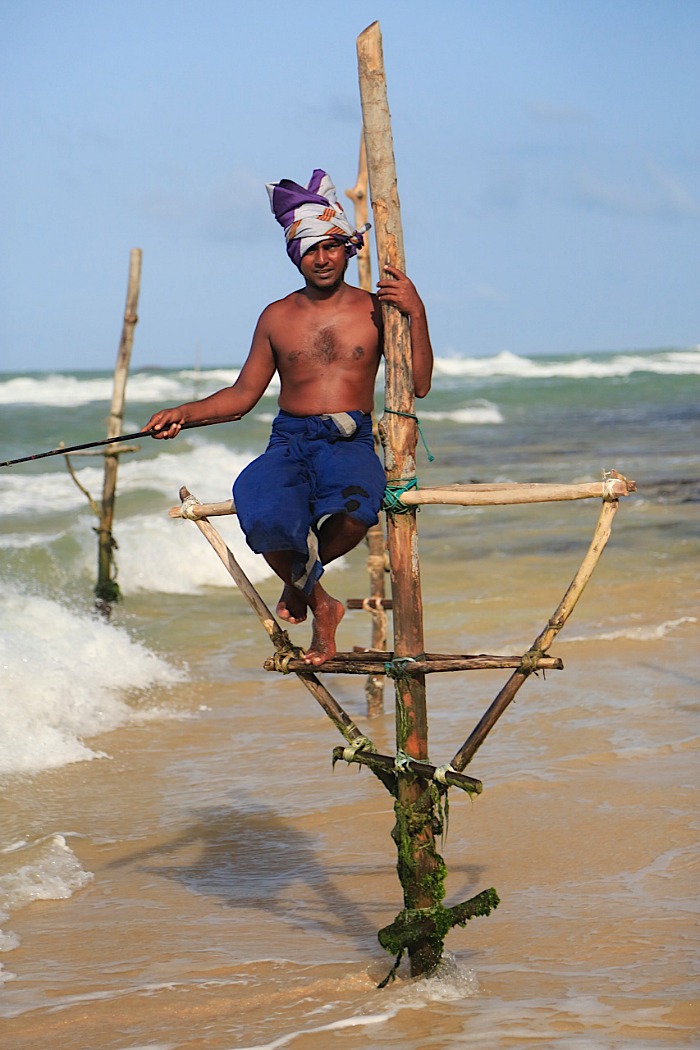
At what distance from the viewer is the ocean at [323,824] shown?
332cm

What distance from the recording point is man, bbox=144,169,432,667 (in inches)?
123

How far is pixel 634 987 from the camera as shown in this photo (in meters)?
3.32

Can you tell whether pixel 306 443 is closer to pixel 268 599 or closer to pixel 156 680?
pixel 156 680

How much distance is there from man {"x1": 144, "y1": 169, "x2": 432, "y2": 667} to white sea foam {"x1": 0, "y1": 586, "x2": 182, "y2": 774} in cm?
289

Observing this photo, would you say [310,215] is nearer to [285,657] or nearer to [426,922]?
[285,657]

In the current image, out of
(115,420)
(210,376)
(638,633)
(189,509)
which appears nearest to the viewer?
(189,509)

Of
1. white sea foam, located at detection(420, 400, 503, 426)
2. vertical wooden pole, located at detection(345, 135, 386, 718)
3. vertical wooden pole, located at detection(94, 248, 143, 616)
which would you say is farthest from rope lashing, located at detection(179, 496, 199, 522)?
white sea foam, located at detection(420, 400, 503, 426)

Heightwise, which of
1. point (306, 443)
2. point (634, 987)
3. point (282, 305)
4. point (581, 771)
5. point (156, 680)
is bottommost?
point (634, 987)

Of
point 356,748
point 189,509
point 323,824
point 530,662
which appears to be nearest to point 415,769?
point 356,748

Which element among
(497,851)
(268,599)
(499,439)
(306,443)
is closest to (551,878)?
(497,851)

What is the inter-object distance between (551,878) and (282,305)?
2100 millimetres

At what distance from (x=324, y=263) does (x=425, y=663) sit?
107cm

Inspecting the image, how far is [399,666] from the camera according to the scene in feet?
10.6

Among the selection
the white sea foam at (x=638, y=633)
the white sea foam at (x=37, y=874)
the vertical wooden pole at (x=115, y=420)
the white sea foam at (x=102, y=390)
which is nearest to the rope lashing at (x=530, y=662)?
the white sea foam at (x=37, y=874)
